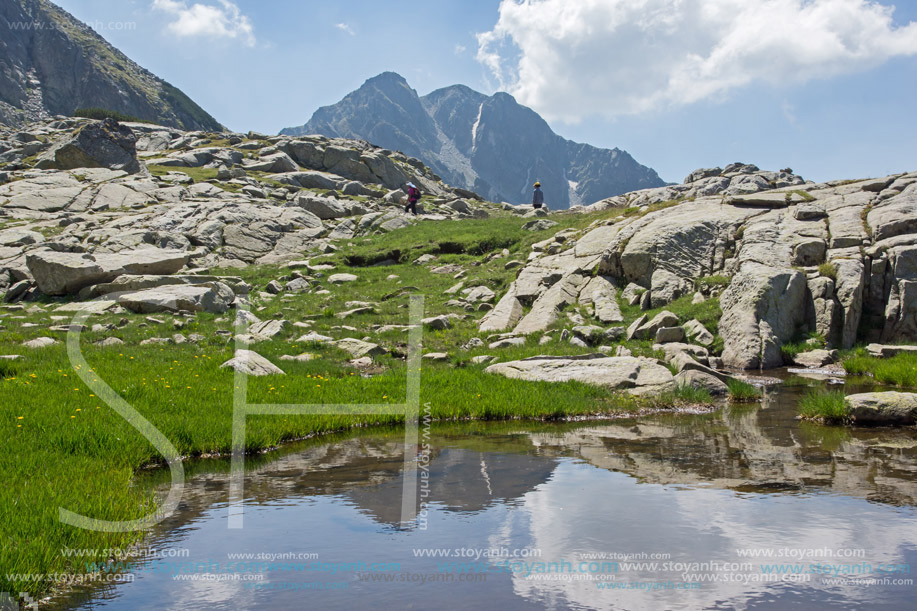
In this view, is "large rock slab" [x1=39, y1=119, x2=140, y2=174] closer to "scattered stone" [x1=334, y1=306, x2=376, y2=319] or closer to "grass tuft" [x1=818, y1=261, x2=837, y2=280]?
"scattered stone" [x1=334, y1=306, x2=376, y2=319]

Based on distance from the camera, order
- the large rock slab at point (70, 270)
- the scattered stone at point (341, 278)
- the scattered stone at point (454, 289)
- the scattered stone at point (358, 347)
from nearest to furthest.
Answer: the scattered stone at point (358, 347) < the large rock slab at point (70, 270) < the scattered stone at point (454, 289) < the scattered stone at point (341, 278)

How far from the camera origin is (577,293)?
28.4 metres

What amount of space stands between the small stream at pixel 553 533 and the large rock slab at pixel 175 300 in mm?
19782

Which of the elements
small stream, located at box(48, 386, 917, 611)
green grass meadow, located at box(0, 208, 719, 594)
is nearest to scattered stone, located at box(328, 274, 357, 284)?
green grass meadow, located at box(0, 208, 719, 594)

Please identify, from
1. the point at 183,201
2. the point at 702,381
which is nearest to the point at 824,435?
the point at 702,381

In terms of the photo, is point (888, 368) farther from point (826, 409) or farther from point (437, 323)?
point (437, 323)

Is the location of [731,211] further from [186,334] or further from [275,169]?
[275,169]

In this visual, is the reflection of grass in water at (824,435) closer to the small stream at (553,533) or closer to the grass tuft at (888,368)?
the small stream at (553,533)

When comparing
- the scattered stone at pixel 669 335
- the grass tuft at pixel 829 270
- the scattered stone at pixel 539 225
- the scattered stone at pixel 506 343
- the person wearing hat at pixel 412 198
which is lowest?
the scattered stone at pixel 506 343

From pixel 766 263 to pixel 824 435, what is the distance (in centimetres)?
1467

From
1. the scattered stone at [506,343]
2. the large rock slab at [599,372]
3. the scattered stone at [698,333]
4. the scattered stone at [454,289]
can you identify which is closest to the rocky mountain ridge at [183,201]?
the scattered stone at [454,289]

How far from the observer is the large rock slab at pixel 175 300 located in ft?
91.1

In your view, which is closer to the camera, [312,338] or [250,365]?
[250,365]

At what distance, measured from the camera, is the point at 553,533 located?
21.7 ft
